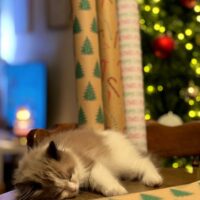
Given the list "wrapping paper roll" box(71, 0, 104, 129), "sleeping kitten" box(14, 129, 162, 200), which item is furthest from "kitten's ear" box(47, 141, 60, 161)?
"wrapping paper roll" box(71, 0, 104, 129)

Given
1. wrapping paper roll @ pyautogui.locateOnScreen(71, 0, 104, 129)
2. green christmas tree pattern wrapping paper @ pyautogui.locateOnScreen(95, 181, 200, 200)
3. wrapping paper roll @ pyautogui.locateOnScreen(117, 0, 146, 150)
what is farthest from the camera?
wrapping paper roll @ pyautogui.locateOnScreen(117, 0, 146, 150)

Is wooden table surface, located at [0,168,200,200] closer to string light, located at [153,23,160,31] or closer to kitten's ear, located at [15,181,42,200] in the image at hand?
kitten's ear, located at [15,181,42,200]

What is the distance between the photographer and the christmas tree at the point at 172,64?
213 centimetres

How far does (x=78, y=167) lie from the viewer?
89 centimetres

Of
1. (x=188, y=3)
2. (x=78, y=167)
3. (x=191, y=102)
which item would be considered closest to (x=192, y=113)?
(x=191, y=102)

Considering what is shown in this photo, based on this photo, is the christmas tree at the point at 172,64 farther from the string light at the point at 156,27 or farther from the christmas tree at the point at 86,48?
the christmas tree at the point at 86,48

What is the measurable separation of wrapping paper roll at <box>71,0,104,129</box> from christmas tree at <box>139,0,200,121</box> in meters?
0.86

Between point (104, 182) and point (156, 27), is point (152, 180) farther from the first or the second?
point (156, 27)

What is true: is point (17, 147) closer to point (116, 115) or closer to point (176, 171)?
Result: point (116, 115)

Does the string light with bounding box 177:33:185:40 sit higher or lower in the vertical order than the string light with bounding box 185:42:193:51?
higher

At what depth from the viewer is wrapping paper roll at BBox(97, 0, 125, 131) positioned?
4.51 ft

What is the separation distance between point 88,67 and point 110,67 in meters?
0.11

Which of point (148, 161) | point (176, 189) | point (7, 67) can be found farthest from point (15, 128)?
point (176, 189)

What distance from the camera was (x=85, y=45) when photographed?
1313mm
